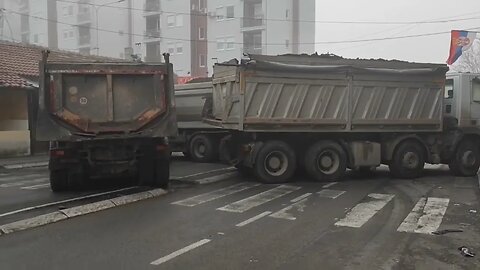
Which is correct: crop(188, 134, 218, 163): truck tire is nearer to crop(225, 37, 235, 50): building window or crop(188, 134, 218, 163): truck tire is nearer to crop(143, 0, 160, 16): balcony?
crop(225, 37, 235, 50): building window

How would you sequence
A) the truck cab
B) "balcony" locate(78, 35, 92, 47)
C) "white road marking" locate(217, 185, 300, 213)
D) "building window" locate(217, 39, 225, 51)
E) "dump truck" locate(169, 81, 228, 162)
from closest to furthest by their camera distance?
1. "white road marking" locate(217, 185, 300, 213)
2. the truck cab
3. "dump truck" locate(169, 81, 228, 162)
4. "building window" locate(217, 39, 225, 51)
5. "balcony" locate(78, 35, 92, 47)

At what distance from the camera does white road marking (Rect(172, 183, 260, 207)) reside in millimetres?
9445

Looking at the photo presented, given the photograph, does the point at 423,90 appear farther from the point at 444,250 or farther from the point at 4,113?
the point at 4,113

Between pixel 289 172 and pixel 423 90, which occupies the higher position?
pixel 423 90

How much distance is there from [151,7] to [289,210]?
50.8m

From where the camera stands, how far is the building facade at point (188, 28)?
50.6 m

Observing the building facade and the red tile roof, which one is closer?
the red tile roof

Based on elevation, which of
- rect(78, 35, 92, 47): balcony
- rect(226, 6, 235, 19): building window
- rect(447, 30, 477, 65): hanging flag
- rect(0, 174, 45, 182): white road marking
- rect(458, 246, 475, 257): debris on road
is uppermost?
rect(226, 6, 235, 19): building window

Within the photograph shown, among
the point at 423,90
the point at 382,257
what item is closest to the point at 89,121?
the point at 382,257

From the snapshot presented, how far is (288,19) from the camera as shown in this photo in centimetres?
5150

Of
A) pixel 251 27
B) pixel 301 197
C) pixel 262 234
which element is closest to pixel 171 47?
pixel 251 27

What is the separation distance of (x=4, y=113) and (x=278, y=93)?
12425 millimetres

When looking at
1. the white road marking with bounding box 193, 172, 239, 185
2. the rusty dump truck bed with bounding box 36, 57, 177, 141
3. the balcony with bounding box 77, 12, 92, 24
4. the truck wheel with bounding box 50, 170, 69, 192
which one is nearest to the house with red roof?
the white road marking with bounding box 193, 172, 239, 185

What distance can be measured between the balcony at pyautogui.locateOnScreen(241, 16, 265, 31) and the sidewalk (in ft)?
111
